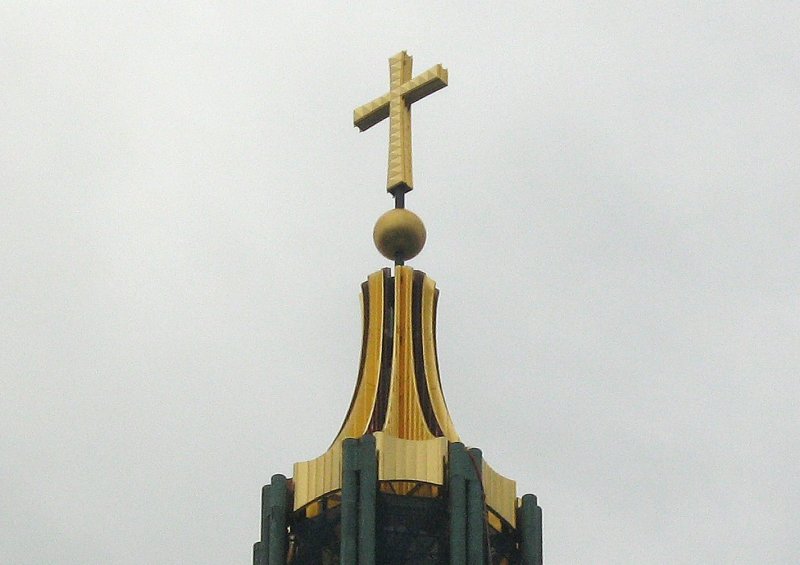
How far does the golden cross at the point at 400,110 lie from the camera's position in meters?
48.2

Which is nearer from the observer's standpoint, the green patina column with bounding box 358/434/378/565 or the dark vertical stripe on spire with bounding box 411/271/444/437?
the green patina column with bounding box 358/434/378/565

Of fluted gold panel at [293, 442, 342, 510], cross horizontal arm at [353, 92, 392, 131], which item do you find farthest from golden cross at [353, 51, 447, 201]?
fluted gold panel at [293, 442, 342, 510]

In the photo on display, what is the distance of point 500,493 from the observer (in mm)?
44500

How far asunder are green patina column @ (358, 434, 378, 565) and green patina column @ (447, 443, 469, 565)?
1270 mm

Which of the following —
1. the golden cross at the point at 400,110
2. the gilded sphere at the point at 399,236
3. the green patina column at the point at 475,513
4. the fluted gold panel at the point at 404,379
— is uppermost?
the golden cross at the point at 400,110

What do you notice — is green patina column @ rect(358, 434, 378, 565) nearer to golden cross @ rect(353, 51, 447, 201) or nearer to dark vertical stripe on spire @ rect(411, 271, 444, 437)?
dark vertical stripe on spire @ rect(411, 271, 444, 437)

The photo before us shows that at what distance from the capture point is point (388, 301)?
1842 inches

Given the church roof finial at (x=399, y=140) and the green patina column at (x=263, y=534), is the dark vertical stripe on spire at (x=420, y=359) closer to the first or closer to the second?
the church roof finial at (x=399, y=140)

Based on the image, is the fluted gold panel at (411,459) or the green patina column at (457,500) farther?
the fluted gold panel at (411,459)

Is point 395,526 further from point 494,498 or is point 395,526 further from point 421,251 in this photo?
point 421,251

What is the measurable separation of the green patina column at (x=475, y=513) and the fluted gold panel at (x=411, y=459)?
494mm

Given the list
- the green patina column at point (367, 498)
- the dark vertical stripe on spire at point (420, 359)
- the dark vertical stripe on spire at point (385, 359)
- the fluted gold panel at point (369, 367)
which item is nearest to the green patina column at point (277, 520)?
the fluted gold panel at point (369, 367)

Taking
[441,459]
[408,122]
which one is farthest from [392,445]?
[408,122]

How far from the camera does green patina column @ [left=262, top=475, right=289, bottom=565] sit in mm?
43406
